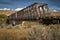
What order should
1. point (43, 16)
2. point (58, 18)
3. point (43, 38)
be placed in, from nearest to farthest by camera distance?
point (43, 38) < point (58, 18) < point (43, 16)

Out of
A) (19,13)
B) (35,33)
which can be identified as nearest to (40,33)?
(35,33)

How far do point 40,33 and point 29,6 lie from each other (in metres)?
20.6

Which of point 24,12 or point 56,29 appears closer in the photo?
point 56,29

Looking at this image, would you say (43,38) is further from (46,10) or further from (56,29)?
(46,10)

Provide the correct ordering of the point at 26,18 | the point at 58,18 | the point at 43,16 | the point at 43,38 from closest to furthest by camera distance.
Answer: the point at 43,38 < the point at 58,18 < the point at 43,16 < the point at 26,18

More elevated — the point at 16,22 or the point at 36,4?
the point at 36,4

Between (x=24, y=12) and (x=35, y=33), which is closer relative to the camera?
(x=35, y=33)

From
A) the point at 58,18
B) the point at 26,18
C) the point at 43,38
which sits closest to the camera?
the point at 43,38

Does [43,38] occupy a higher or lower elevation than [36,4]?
lower

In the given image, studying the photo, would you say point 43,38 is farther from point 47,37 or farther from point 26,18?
point 26,18

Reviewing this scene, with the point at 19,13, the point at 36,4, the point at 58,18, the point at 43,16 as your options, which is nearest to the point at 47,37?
the point at 58,18

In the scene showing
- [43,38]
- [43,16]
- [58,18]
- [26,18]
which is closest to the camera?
[43,38]

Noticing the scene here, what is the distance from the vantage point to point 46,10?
36750 mm

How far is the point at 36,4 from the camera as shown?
125ft
